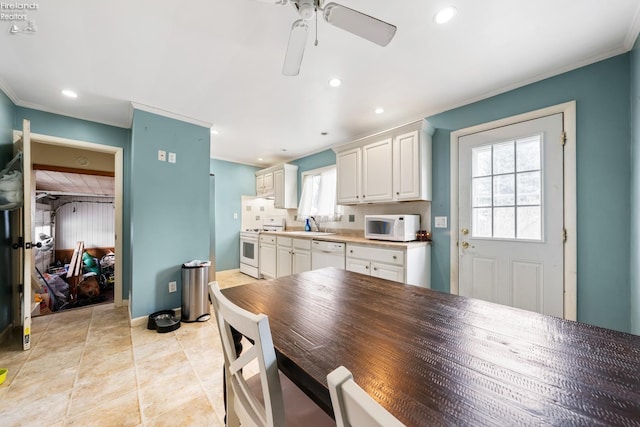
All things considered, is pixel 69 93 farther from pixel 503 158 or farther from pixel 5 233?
pixel 503 158

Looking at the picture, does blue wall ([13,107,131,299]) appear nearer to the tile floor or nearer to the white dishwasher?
the tile floor

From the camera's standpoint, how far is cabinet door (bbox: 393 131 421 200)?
2.72 m

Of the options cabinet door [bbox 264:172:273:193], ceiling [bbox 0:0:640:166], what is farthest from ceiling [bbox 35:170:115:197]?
cabinet door [bbox 264:172:273:193]

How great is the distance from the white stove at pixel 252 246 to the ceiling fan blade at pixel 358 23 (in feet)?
12.8

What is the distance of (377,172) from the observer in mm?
3100

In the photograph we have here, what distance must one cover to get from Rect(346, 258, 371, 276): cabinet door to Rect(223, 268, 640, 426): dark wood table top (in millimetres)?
1699

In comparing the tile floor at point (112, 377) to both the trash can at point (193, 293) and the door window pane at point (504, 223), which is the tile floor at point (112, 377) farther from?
the door window pane at point (504, 223)

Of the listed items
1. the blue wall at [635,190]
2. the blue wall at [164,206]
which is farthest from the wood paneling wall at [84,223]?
the blue wall at [635,190]

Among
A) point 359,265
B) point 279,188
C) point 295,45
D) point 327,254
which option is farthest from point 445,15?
point 279,188

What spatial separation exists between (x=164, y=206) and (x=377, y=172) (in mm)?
2583

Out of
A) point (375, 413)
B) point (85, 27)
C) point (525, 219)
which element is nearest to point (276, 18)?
point (85, 27)

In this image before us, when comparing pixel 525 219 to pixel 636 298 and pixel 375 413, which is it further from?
pixel 375 413

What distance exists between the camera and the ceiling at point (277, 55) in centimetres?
148

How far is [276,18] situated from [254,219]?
14.4 ft
